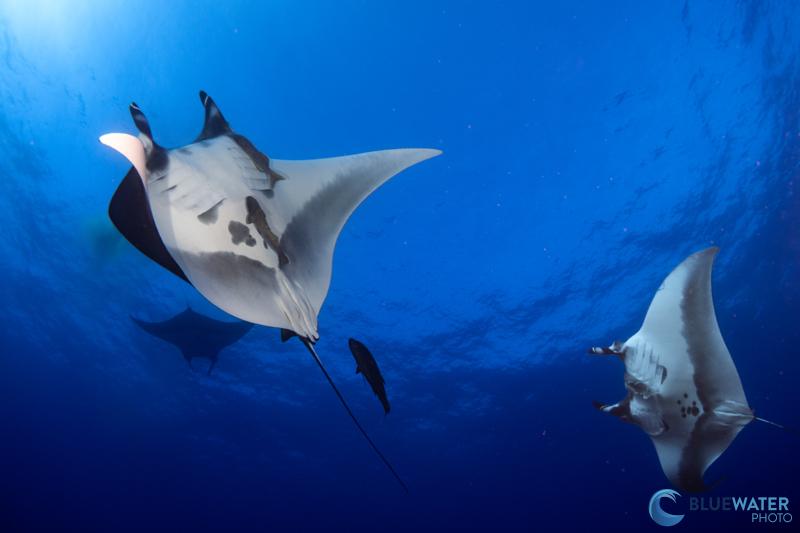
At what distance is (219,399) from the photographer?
74.7ft

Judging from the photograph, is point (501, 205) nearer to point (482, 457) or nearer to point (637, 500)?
point (482, 457)

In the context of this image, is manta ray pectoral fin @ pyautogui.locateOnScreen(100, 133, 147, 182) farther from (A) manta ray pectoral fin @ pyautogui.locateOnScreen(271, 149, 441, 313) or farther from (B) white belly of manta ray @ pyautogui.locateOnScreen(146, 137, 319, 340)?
(A) manta ray pectoral fin @ pyautogui.locateOnScreen(271, 149, 441, 313)

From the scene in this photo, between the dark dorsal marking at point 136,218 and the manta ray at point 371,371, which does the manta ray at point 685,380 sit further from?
the dark dorsal marking at point 136,218

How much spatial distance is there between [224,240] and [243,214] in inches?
9.0

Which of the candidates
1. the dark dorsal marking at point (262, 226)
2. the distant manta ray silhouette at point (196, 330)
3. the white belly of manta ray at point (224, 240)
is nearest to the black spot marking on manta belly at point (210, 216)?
the white belly of manta ray at point (224, 240)

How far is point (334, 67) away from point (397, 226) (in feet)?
15.4

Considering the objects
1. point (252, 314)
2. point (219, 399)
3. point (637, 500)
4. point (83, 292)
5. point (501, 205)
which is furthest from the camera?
point (637, 500)

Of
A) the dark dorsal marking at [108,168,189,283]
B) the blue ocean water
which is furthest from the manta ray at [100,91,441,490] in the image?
the blue ocean water

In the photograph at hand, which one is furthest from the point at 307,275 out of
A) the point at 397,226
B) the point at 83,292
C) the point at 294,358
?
the point at 83,292

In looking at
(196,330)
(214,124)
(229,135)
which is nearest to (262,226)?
(229,135)

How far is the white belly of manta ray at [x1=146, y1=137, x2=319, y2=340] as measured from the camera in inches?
102

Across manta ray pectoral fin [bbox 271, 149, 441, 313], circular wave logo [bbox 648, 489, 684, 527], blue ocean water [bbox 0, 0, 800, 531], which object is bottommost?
circular wave logo [bbox 648, 489, 684, 527]

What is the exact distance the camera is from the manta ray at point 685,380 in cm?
351

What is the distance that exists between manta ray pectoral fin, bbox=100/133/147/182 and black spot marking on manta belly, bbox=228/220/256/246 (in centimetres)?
59
